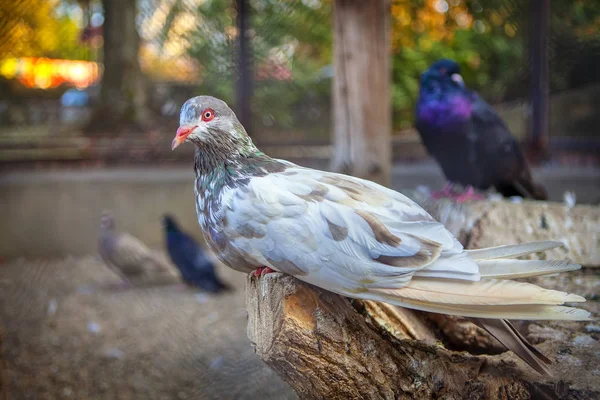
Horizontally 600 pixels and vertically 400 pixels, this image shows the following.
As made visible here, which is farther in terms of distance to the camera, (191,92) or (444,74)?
(191,92)

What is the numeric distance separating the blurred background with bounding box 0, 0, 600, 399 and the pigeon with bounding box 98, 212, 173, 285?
26 centimetres

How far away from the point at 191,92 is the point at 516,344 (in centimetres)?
Result: 391

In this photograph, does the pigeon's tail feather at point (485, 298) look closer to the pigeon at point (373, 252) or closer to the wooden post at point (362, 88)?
the pigeon at point (373, 252)

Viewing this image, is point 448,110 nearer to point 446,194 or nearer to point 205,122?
point 446,194

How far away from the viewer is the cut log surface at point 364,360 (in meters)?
1.73

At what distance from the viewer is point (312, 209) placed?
167 cm

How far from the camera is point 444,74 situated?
355 centimetres

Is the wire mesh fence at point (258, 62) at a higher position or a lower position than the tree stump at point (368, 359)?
higher

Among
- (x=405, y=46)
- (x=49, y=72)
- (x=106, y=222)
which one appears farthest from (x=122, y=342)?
(x=405, y=46)

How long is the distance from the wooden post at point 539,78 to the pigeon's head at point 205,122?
12.4 ft

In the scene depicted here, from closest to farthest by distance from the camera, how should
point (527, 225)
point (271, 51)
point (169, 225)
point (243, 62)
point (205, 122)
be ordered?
point (205, 122)
point (527, 225)
point (169, 225)
point (243, 62)
point (271, 51)

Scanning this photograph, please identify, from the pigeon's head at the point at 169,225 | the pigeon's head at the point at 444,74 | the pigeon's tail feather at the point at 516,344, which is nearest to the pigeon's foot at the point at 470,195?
the pigeon's head at the point at 444,74

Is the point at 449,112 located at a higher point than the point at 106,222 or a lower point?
higher

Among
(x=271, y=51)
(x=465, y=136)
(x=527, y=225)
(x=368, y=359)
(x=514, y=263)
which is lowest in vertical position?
(x=368, y=359)
